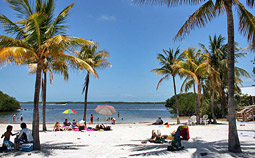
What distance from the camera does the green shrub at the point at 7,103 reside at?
81.6 metres

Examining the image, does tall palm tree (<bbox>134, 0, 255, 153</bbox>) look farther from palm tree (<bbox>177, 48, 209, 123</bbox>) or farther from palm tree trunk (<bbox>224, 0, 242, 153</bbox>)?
palm tree (<bbox>177, 48, 209, 123</bbox>)

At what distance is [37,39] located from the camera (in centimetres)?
780

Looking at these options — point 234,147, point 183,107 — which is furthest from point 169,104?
point 234,147

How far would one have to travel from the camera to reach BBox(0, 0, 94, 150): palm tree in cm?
722

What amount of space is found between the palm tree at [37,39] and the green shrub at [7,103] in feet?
283

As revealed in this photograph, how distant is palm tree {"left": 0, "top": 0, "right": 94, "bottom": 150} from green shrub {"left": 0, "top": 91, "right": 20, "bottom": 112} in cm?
8632

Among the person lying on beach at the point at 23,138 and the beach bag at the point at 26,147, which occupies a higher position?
the person lying on beach at the point at 23,138

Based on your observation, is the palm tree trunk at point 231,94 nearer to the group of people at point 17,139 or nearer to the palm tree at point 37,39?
the palm tree at point 37,39

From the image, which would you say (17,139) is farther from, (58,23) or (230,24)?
(230,24)

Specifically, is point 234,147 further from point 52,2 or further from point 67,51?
point 52,2

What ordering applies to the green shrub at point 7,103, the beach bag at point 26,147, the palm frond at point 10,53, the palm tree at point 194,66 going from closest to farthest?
the palm frond at point 10,53, the beach bag at point 26,147, the palm tree at point 194,66, the green shrub at point 7,103

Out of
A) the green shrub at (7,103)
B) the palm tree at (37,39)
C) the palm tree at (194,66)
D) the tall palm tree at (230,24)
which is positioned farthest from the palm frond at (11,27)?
the green shrub at (7,103)

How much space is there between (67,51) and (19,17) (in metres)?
2.31

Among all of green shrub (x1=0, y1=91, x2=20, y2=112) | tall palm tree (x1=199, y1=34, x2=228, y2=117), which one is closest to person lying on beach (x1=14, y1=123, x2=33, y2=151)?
tall palm tree (x1=199, y1=34, x2=228, y2=117)
